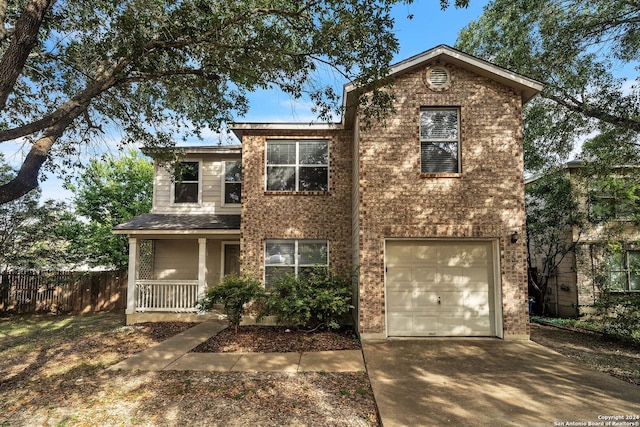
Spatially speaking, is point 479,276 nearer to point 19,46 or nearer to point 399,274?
point 399,274

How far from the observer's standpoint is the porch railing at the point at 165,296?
36.8 ft

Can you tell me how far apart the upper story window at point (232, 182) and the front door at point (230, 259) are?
1.64 meters

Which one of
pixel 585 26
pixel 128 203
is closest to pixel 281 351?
pixel 585 26

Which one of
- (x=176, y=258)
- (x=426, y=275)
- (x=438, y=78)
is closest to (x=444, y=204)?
(x=426, y=275)

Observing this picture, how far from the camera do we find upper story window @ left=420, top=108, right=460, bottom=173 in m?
8.47

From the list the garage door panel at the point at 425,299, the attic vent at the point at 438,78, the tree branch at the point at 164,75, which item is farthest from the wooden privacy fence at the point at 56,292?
the attic vent at the point at 438,78

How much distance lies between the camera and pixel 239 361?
6.65 metres

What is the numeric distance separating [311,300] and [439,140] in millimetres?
5010

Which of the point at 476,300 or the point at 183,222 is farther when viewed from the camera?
the point at 183,222

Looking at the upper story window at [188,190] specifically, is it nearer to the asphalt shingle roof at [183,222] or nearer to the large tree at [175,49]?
the asphalt shingle roof at [183,222]

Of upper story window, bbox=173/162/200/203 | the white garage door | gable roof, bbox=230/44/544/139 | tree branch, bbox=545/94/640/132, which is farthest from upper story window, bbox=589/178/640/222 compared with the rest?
upper story window, bbox=173/162/200/203

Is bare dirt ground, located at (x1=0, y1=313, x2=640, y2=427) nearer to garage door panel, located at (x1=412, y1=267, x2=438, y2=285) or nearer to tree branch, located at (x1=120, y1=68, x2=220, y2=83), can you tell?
garage door panel, located at (x1=412, y1=267, x2=438, y2=285)

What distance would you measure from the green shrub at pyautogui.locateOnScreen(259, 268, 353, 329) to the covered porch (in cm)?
288

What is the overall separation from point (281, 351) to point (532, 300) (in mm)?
11257
